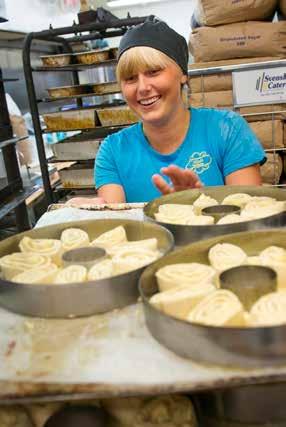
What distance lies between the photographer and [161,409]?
2.52ft

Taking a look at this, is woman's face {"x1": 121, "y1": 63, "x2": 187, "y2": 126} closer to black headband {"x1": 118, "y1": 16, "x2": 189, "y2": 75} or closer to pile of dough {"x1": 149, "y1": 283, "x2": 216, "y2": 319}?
Answer: black headband {"x1": 118, "y1": 16, "x2": 189, "y2": 75}

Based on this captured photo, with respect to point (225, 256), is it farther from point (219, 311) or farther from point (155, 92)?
point (155, 92)

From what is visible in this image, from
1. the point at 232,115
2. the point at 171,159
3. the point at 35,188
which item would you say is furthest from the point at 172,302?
the point at 35,188

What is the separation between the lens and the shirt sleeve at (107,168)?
1802 mm

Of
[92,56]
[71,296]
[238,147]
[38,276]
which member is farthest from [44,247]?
[92,56]

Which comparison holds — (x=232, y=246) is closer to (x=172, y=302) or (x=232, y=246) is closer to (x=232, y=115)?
(x=172, y=302)

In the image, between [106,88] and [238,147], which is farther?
[106,88]

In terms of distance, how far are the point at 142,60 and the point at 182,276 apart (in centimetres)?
96

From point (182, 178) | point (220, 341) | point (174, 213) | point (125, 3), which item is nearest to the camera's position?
point (220, 341)

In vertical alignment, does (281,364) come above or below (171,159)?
below

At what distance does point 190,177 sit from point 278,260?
20.6 inches

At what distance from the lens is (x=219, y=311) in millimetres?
704

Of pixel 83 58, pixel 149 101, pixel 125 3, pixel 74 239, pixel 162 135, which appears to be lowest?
pixel 74 239

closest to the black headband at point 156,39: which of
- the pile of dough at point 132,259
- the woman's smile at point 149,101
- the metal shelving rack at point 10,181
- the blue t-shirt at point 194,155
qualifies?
the woman's smile at point 149,101
